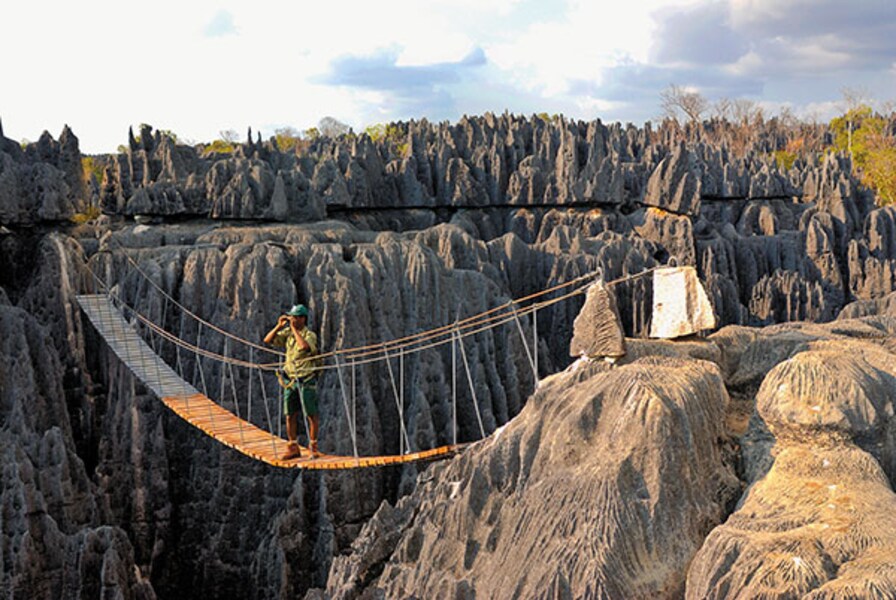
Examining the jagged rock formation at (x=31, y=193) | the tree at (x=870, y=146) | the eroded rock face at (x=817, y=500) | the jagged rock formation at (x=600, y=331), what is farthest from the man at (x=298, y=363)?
the tree at (x=870, y=146)

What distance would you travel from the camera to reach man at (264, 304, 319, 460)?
7668mm

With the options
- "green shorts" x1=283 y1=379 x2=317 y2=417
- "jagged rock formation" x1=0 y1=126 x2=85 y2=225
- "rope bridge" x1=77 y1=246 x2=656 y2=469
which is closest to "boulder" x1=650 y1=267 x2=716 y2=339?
"rope bridge" x1=77 y1=246 x2=656 y2=469

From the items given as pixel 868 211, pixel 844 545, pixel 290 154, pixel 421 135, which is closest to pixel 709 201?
pixel 868 211

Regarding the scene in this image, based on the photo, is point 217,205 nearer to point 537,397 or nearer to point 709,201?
point 537,397

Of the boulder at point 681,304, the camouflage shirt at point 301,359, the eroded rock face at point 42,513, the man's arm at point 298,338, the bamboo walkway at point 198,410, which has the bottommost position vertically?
the eroded rock face at point 42,513

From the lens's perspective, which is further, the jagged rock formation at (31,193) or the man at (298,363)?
the jagged rock formation at (31,193)

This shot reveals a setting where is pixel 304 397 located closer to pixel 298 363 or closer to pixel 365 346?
pixel 298 363

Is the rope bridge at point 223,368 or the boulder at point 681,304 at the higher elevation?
the boulder at point 681,304

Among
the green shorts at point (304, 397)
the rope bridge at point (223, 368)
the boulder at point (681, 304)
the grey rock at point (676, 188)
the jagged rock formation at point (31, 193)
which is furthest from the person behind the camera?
the grey rock at point (676, 188)

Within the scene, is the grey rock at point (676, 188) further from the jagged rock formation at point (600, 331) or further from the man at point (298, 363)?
the jagged rock formation at point (600, 331)

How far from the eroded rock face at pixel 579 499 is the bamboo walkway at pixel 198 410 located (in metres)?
1.40

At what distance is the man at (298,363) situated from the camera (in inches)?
302

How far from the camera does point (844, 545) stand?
13.6 ft

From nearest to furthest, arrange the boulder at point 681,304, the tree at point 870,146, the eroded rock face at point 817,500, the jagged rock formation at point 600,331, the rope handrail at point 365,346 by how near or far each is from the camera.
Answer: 1. the eroded rock face at point 817,500
2. the jagged rock formation at point 600,331
3. the boulder at point 681,304
4. the rope handrail at point 365,346
5. the tree at point 870,146
